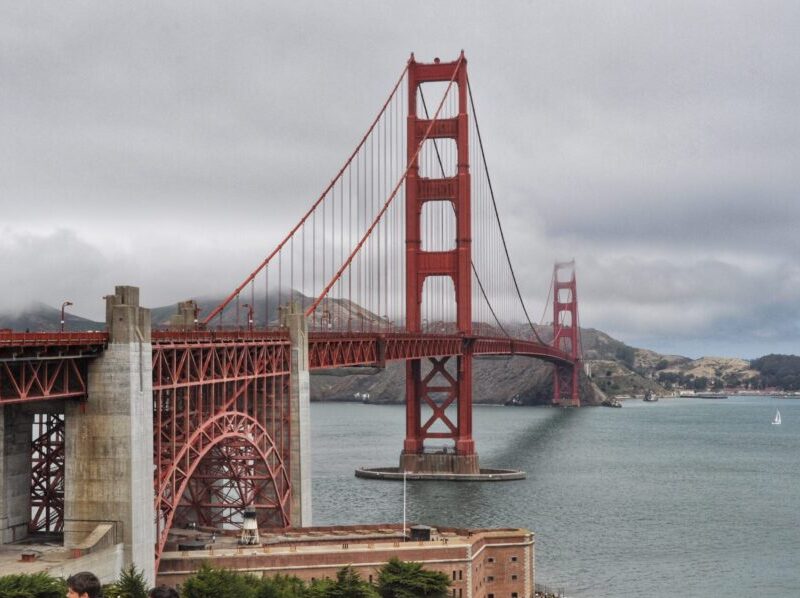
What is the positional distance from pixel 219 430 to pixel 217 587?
38.6ft

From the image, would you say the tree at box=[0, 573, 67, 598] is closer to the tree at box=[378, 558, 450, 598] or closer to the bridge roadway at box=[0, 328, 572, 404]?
the bridge roadway at box=[0, 328, 572, 404]

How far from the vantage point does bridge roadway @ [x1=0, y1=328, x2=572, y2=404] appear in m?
31.0

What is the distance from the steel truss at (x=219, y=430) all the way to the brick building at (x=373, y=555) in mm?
1675

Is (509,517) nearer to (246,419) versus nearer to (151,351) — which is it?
(246,419)

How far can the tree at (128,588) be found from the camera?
104 ft

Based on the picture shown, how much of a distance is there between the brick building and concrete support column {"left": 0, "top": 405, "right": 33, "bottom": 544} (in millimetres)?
5534

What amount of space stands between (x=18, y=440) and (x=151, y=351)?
4.79 meters

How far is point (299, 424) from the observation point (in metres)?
54.2

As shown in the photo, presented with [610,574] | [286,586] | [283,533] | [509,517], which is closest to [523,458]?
[509,517]

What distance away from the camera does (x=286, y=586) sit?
118 feet

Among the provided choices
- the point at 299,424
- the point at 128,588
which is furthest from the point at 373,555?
the point at 128,588

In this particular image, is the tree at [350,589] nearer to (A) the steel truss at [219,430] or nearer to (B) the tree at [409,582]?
(B) the tree at [409,582]

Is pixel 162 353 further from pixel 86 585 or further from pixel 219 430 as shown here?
pixel 86 585

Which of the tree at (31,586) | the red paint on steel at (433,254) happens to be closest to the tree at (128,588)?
the tree at (31,586)
